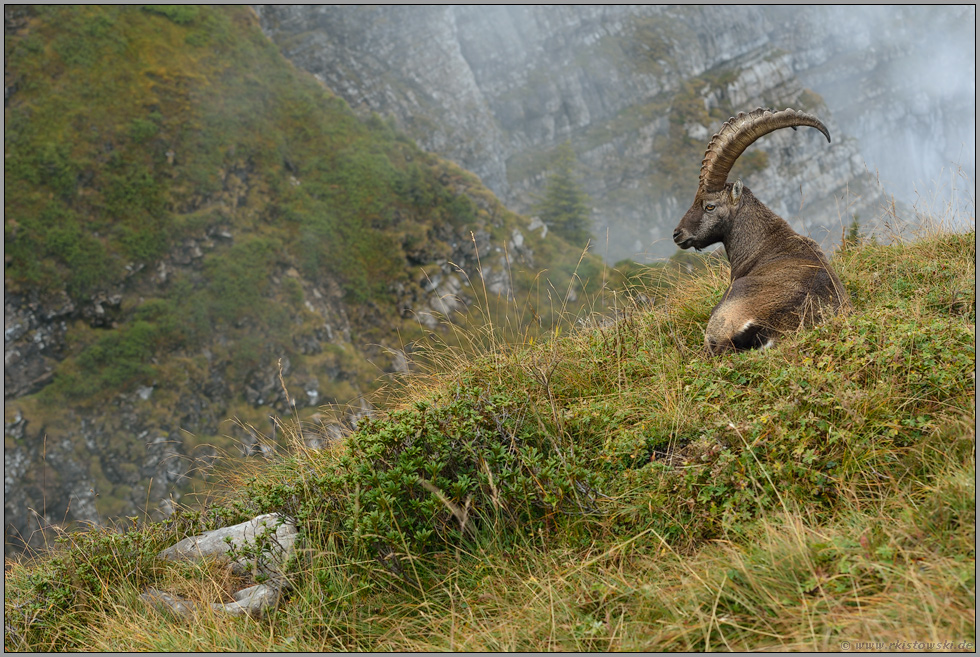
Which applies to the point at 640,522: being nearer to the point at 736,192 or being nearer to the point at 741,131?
the point at 736,192

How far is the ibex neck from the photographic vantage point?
285 inches

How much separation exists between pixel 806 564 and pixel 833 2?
12.9 m

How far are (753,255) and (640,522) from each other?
4.18m

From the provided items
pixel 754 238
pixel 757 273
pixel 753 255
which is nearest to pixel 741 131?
pixel 754 238

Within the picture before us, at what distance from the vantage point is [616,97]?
181 metres

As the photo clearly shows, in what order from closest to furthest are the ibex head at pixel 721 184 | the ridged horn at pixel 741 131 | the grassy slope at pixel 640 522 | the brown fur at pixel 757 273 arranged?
the grassy slope at pixel 640 522 < the brown fur at pixel 757 273 < the ridged horn at pixel 741 131 < the ibex head at pixel 721 184

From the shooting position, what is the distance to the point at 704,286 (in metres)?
8.79

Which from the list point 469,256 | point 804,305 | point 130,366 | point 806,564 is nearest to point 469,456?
point 806,564

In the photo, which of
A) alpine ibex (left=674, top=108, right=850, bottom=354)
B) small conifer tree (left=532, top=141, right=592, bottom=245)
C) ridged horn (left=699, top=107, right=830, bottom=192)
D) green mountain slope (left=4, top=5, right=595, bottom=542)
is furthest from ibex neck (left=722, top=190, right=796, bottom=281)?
small conifer tree (left=532, top=141, right=592, bottom=245)

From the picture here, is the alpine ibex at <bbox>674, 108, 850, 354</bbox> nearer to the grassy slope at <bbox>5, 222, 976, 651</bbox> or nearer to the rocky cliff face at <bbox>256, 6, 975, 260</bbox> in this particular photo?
the grassy slope at <bbox>5, 222, 976, 651</bbox>

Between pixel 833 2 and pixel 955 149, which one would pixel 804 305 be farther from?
pixel 955 149

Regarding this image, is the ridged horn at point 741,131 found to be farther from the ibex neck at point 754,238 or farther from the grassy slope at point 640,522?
the grassy slope at point 640,522

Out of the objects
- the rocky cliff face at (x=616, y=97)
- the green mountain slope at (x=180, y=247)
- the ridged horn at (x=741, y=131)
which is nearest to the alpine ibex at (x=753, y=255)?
the ridged horn at (x=741, y=131)

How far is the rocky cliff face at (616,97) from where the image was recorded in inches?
6117
